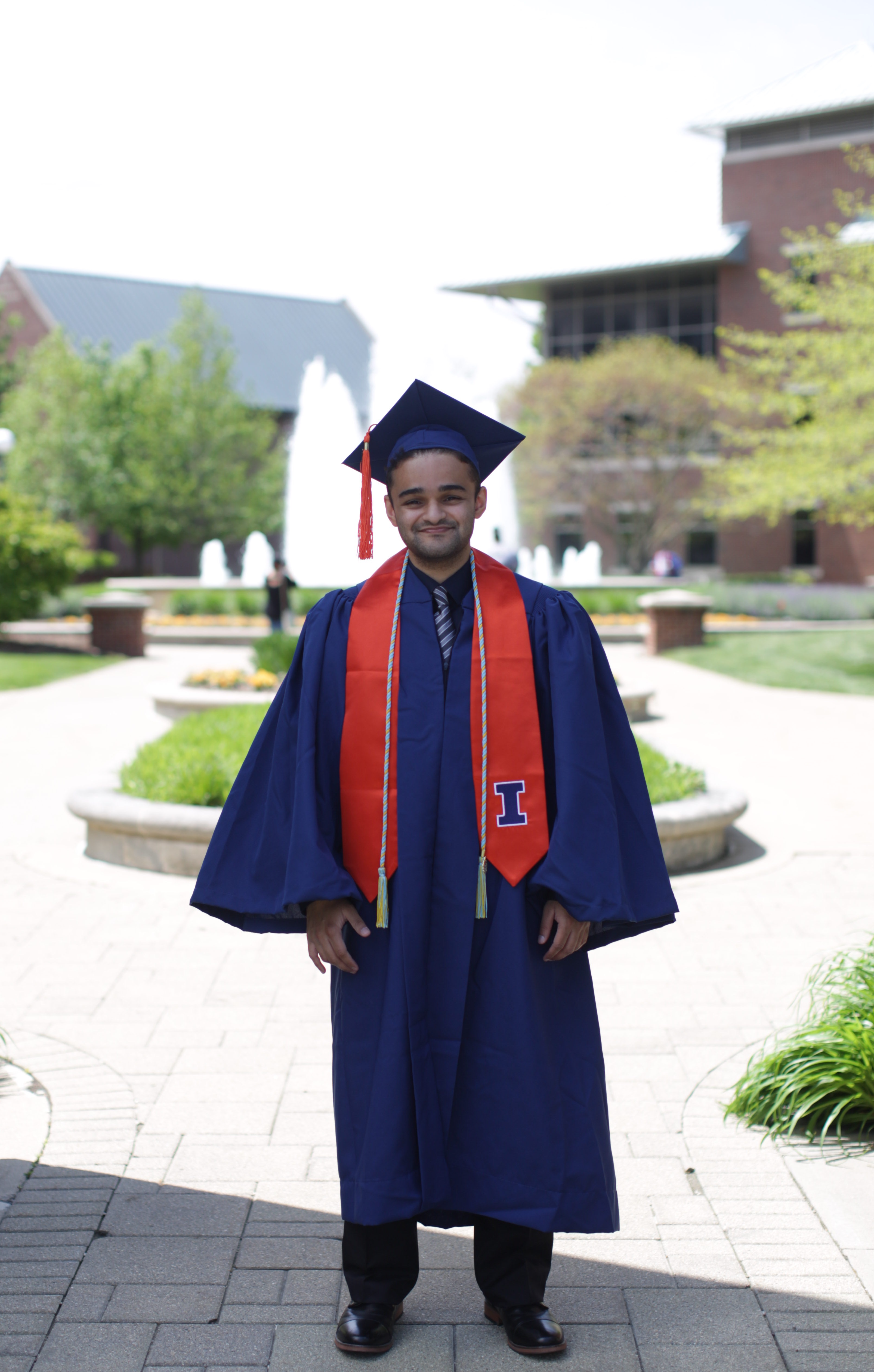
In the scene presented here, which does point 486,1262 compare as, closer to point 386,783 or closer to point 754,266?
point 386,783

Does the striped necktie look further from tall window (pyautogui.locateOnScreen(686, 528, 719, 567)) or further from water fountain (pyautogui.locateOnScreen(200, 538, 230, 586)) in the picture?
tall window (pyautogui.locateOnScreen(686, 528, 719, 567))

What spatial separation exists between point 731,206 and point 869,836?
36.5m

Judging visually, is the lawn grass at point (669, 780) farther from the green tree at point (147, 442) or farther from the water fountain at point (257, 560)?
the green tree at point (147, 442)

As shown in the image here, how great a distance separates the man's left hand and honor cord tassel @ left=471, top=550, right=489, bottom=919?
0.12 m

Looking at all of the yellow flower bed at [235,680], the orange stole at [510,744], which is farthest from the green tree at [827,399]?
the orange stole at [510,744]

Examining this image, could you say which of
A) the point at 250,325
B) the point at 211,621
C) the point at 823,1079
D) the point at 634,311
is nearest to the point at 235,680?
the point at 823,1079

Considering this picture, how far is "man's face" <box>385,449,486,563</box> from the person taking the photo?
271cm

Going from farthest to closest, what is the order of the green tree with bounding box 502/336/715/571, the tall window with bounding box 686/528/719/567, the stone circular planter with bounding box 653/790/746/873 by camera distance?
the tall window with bounding box 686/528/719/567
the green tree with bounding box 502/336/715/571
the stone circular planter with bounding box 653/790/746/873

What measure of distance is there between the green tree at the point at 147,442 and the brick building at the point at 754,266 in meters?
9.78

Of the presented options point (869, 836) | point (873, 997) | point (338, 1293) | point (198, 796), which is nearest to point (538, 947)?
point (338, 1293)

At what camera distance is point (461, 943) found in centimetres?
259

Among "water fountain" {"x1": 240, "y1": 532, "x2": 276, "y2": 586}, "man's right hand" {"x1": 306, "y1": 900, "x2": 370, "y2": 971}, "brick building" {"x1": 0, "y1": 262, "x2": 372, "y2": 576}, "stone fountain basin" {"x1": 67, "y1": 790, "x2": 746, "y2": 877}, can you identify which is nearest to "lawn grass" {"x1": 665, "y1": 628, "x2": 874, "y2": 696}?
"stone fountain basin" {"x1": 67, "y1": 790, "x2": 746, "y2": 877}

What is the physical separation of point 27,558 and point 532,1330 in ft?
62.3

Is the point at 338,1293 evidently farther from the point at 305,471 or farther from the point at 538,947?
the point at 305,471
